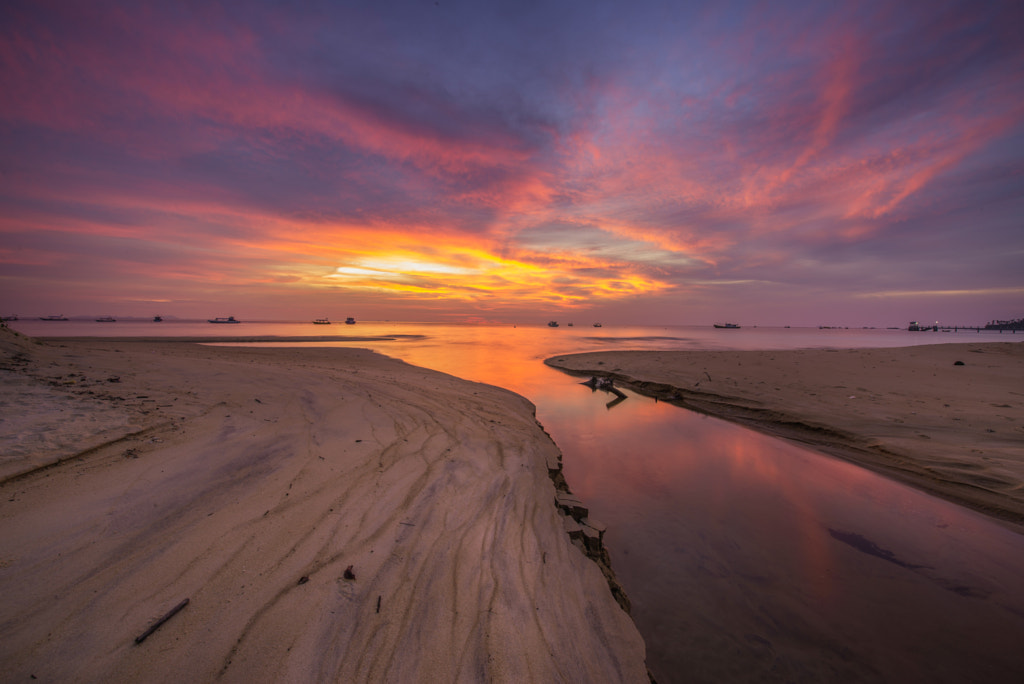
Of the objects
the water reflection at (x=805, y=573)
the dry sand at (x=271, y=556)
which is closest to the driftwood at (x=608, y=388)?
the water reflection at (x=805, y=573)

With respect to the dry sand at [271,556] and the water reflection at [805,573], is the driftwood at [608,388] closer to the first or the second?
the water reflection at [805,573]

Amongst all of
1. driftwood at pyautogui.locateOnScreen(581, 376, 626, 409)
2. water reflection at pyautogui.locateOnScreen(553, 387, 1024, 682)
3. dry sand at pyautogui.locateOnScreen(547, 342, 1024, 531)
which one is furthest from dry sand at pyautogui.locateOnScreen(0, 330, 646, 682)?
driftwood at pyautogui.locateOnScreen(581, 376, 626, 409)

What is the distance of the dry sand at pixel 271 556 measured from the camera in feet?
7.33

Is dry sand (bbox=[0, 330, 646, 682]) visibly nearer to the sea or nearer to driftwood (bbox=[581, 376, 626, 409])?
the sea

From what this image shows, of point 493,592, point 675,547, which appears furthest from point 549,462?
point 493,592

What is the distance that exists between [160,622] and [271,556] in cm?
85

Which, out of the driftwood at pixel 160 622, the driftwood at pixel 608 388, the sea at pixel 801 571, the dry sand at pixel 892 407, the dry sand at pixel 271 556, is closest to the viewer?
the driftwood at pixel 160 622

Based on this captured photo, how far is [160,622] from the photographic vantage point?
2.25 m

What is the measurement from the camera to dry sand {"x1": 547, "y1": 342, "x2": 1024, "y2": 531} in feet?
23.6

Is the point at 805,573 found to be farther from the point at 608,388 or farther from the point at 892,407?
the point at 608,388

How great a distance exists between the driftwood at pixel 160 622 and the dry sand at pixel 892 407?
11.0 m

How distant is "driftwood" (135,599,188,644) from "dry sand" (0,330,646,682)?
1.0 inches

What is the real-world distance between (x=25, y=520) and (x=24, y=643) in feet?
5.25

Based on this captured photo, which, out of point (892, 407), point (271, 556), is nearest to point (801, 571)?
point (271, 556)
